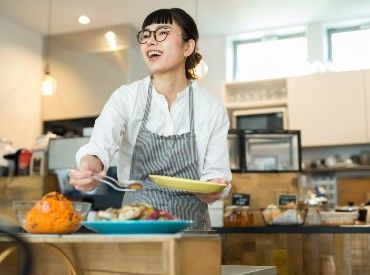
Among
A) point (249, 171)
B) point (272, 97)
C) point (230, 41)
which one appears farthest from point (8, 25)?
point (249, 171)

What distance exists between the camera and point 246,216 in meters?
2.60

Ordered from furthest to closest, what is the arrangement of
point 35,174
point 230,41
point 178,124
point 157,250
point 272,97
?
point 230,41 → point 272,97 → point 35,174 → point 178,124 → point 157,250

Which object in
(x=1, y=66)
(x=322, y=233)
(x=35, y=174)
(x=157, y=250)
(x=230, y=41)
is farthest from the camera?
(x=230, y=41)

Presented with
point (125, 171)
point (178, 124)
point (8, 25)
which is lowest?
point (125, 171)

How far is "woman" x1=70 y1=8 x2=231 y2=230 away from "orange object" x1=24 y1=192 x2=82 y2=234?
48 cm

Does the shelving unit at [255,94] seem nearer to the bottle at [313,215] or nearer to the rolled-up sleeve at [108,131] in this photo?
the bottle at [313,215]

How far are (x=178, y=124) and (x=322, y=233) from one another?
36.3 inches

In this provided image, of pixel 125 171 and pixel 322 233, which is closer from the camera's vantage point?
pixel 125 171

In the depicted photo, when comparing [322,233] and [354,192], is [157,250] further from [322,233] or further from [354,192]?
[354,192]

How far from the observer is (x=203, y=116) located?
170cm

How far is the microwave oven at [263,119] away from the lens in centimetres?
510

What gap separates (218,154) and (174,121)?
0.58 feet

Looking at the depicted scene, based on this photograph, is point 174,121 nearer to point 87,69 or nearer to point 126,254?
point 126,254

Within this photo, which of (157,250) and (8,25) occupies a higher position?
(8,25)
